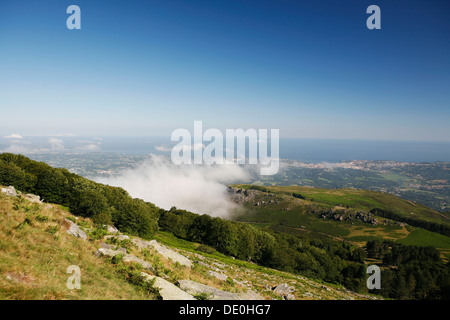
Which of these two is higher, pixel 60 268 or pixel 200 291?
pixel 60 268

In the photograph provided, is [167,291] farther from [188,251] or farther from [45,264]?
[188,251]

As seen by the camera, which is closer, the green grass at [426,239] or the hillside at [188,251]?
the hillside at [188,251]

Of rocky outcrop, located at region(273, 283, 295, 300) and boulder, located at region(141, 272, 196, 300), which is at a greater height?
boulder, located at region(141, 272, 196, 300)

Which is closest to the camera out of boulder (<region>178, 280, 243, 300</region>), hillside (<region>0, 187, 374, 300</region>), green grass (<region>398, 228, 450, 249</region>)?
hillside (<region>0, 187, 374, 300</region>)

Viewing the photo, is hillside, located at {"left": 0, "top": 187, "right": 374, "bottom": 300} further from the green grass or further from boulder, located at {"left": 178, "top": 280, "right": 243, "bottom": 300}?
the green grass

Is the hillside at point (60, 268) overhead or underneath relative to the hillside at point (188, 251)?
overhead

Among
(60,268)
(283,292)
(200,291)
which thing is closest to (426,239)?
(283,292)

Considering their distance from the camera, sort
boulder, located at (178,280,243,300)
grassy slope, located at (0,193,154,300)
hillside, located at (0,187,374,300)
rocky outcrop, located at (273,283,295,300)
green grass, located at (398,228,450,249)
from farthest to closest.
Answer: green grass, located at (398,228,450,249) < rocky outcrop, located at (273,283,295,300) < boulder, located at (178,280,243,300) < hillside, located at (0,187,374,300) < grassy slope, located at (0,193,154,300)

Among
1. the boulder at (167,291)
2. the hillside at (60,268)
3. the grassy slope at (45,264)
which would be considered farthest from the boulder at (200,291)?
the grassy slope at (45,264)

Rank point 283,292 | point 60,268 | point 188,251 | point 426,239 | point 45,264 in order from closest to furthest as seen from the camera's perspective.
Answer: point 45,264
point 60,268
point 283,292
point 188,251
point 426,239

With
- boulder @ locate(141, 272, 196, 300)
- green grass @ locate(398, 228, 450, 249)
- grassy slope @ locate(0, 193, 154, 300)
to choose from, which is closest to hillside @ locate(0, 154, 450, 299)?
boulder @ locate(141, 272, 196, 300)

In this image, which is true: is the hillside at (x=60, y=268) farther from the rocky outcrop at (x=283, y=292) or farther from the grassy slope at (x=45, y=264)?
the rocky outcrop at (x=283, y=292)

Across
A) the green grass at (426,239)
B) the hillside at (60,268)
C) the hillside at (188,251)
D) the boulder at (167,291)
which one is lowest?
the green grass at (426,239)
